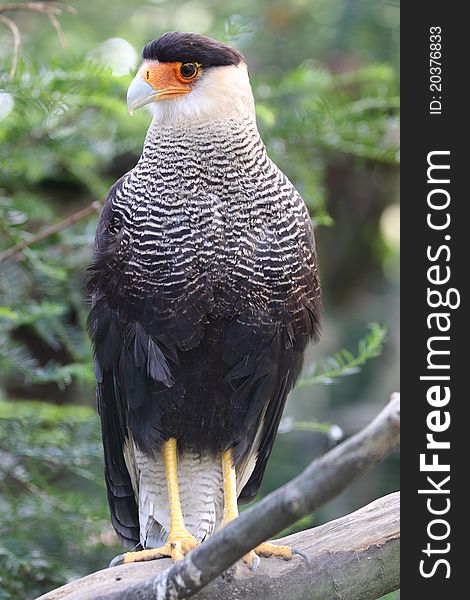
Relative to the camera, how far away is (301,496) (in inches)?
55.8

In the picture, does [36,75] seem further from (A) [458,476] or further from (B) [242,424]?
(A) [458,476]

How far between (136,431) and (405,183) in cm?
102

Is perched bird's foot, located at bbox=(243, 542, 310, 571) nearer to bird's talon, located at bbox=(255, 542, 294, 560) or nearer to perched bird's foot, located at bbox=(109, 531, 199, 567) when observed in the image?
bird's talon, located at bbox=(255, 542, 294, 560)

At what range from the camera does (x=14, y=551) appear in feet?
9.27

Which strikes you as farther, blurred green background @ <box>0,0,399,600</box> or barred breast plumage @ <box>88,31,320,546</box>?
blurred green background @ <box>0,0,399,600</box>

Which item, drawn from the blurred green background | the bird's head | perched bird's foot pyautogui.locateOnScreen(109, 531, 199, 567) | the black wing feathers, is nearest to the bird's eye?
the bird's head

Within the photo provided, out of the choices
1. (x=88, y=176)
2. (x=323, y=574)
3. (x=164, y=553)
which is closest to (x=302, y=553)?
(x=323, y=574)

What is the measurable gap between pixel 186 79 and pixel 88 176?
1457mm

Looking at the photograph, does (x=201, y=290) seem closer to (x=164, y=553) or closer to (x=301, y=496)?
(x=164, y=553)

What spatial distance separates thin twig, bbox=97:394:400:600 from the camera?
1.35 meters

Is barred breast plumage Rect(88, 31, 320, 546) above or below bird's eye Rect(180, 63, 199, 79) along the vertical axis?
below

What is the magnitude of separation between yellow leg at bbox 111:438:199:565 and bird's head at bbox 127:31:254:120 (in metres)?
0.94

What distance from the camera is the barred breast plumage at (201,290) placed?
2.28m

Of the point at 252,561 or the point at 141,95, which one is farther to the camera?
the point at 141,95
